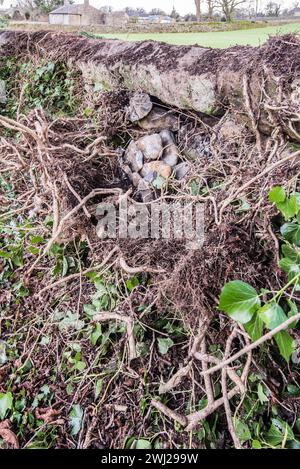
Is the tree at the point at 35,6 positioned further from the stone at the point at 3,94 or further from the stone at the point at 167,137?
the stone at the point at 167,137

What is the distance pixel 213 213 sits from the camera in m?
1.94

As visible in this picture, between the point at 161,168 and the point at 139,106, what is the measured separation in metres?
0.51

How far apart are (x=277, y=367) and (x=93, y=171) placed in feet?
→ 5.14

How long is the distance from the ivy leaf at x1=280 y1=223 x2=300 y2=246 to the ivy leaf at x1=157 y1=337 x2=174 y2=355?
722 mm

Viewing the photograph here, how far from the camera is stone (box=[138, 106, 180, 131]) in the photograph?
2.53m

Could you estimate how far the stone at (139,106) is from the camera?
8.46ft

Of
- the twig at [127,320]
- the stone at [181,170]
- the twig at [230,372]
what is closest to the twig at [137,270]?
the twig at [127,320]

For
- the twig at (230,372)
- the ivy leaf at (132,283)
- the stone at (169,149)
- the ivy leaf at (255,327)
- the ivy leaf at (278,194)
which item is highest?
the ivy leaf at (278,194)

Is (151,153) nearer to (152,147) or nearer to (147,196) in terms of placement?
(152,147)

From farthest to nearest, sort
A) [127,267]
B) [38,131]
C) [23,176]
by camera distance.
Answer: [23,176] → [38,131] → [127,267]

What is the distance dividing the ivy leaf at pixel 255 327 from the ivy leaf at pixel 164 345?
597mm

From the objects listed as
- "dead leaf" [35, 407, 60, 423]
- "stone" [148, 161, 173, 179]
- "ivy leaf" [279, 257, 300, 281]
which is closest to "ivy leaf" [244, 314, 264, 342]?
"ivy leaf" [279, 257, 300, 281]
